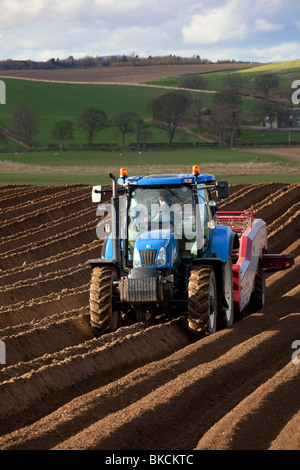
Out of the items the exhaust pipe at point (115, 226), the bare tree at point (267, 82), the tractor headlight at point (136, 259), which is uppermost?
the bare tree at point (267, 82)

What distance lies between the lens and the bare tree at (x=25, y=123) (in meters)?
92.7

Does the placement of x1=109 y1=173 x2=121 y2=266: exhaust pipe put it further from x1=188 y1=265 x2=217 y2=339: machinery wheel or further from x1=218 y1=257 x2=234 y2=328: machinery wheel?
x1=218 y1=257 x2=234 y2=328: machinery wheel

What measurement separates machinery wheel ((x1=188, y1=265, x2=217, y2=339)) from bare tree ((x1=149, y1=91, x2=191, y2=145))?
90.9 metres

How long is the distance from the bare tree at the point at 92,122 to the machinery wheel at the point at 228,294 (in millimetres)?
83798

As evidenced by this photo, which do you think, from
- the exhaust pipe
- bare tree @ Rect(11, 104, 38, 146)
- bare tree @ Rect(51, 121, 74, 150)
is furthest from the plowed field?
bare tree @ Rect(11, 104, 38, 146)

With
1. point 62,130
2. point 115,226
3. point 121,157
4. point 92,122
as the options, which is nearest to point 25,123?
point 62,130

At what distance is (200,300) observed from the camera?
10.2 meters

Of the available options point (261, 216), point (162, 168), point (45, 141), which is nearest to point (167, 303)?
point (261, 216)

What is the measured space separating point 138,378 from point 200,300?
2.17 meters

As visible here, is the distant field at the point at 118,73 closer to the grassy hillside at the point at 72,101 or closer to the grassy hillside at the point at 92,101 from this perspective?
the grassy hillside at the point at 92,101

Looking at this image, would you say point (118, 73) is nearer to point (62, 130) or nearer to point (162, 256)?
point (62, 130)

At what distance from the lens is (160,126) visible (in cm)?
9969

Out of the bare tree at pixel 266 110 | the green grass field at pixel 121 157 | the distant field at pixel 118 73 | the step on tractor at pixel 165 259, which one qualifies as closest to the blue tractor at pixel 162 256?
the step on tractor at pixel 165 259
